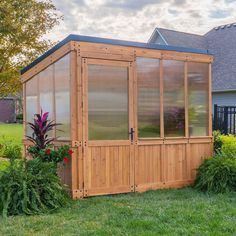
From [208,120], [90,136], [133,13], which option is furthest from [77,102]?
[133,13]

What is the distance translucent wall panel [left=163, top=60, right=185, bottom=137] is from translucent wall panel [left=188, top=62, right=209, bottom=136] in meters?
0.22

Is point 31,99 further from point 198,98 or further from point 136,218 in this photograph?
point 136,218

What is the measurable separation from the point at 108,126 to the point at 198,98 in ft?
7.26

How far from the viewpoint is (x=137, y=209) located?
232 inches

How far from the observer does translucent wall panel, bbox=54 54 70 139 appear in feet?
23.3

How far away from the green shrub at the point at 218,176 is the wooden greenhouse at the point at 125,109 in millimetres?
538

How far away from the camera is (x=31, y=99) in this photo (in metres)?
8.52

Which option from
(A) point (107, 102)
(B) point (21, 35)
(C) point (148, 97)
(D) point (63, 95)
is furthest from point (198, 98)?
(B) point (21, 35)

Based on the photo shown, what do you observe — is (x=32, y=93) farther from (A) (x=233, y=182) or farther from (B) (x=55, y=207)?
(A) (x=233, y=182)

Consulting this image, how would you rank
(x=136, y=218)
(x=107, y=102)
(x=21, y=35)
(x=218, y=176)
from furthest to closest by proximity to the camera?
(x=21, y=35) → (x=218, y=176) → (x=107, y=102) → (x=136, y=218)

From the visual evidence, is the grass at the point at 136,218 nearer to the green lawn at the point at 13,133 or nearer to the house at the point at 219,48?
the green lawn at the point at 13,133

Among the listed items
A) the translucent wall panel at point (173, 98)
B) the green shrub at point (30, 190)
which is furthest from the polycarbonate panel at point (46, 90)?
the translucent wall panel at point (173, 98)

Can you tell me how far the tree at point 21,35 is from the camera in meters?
12.3

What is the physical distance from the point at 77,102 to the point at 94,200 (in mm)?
1685
